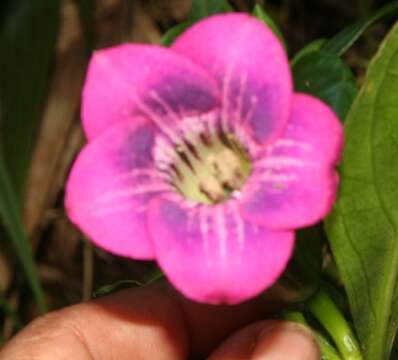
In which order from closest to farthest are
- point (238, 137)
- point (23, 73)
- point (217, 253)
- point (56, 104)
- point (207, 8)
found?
1. point (217, 253)
2. point (238, 137)
3. point (207, 8)
4. point (23, 73)
5. point (56, 104)

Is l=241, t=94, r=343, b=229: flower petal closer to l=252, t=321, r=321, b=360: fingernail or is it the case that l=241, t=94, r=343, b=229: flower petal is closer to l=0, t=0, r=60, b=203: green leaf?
l=252, t=321, r=321, b=360: fingernail

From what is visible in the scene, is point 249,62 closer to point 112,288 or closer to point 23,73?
point 112,288

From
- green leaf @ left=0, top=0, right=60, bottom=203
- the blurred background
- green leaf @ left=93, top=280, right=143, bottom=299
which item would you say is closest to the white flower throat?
green leaf @ left=93, top=280, right=143, bottom=299

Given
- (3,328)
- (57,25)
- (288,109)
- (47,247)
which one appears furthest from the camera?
(47,247)

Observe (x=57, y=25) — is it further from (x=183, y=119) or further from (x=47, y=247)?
(x=183, y=119)

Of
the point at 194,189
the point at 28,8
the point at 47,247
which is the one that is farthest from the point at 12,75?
the point at 194,189

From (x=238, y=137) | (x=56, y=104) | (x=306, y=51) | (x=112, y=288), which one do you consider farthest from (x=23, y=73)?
(x=238, y=137)
